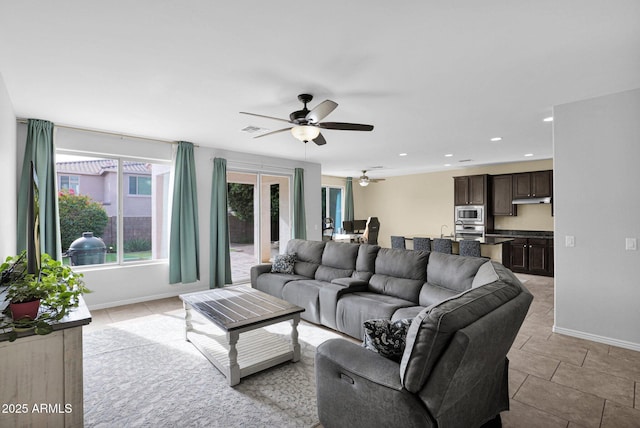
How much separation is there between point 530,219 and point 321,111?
6.89m

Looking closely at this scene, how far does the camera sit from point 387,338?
6.06 ft

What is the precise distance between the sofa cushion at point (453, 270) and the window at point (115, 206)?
4.41 meters

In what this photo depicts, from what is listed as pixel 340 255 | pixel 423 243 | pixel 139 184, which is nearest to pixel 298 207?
pixel 423 243

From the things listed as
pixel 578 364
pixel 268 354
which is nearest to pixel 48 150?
pixel 268 354

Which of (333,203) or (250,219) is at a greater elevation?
(333,203)

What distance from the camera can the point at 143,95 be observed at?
10.8 feet

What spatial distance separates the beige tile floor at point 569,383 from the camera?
7.14ft

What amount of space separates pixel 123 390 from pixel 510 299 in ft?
9.69

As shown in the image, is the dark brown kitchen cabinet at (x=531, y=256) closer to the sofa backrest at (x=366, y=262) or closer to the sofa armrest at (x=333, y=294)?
the sofa backrest at (x=366, y=262)

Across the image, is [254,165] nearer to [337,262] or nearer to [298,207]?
[298,207]

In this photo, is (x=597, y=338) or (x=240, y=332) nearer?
(x=240, y=332)

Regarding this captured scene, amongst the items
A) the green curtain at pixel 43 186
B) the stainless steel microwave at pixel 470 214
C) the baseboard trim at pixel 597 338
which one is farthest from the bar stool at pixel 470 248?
the green curtain at pixel 43 186

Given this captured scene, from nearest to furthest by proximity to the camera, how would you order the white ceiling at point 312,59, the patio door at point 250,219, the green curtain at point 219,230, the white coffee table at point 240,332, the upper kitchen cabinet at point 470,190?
the white ceiling at point 312,59, the white coffee table at point 240,332, the green curtain at point 219,230, the patio door at point 250,219, the upper kitchen cabinet at point 470,190

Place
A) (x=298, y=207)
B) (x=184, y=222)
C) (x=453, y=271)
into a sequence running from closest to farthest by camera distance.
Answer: (x=453, y=271), (x=184, y=222), (x=298, y=207)
